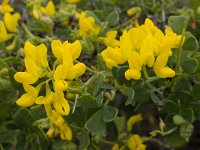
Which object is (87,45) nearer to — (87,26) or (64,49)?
(87,26)

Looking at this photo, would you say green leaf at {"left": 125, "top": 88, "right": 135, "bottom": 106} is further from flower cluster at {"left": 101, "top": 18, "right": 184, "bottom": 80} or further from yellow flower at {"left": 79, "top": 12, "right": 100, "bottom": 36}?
yellow flower at {"left": 79, "top": 12, "right": 100, "bottom": 36}

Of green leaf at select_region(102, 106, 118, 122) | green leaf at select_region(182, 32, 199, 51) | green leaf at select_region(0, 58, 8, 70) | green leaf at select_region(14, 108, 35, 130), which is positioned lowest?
green leaf at select_region(14, 108, 35, 130)

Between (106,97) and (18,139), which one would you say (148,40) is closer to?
(106,97)

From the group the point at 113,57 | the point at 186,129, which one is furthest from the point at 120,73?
the point at 186,129

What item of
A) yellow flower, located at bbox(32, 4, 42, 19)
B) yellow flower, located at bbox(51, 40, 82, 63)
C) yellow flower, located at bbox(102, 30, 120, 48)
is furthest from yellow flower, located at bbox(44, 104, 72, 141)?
yellow flower, located at bbox(32, 4, 42, 19)

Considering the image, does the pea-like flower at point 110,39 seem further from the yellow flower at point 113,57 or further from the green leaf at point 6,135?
the green leaf at point 6,135

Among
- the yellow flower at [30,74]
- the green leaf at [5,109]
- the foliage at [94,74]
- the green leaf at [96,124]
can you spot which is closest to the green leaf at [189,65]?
the foliage at [94,74]
